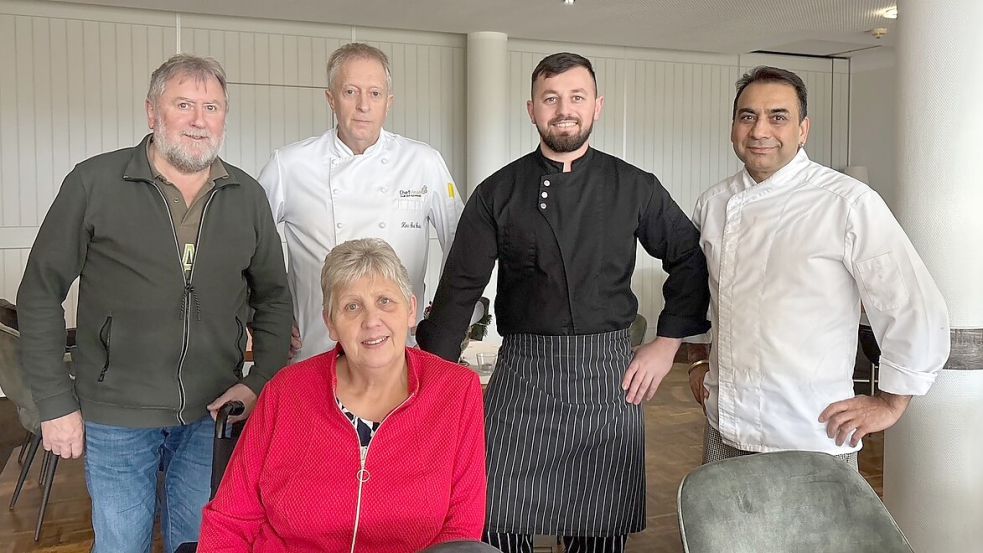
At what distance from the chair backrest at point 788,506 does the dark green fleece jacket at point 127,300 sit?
1.35 m

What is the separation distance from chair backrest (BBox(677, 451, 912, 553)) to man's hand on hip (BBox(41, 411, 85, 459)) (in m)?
1.58

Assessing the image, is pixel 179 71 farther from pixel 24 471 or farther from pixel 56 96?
pixel 56 96

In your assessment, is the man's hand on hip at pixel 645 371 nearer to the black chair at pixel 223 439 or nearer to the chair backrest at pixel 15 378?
the black chair at pixel 223 439

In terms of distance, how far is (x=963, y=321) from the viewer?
3.00 meters

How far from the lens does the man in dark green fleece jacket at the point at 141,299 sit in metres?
2.30

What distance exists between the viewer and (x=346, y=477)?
6.57 ft

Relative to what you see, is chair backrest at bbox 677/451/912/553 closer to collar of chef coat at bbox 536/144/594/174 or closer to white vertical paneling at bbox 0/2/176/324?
Result: collar of chef coat at bbox 536/144/594/174

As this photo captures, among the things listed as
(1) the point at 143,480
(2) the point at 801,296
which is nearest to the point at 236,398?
(1) the point at 143,480

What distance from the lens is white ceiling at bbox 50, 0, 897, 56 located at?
6.95m

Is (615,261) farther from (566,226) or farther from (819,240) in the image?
(819,240)

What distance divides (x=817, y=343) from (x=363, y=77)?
1517mm

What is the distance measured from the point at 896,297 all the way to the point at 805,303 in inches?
8.8

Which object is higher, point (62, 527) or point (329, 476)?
point (329, 476)

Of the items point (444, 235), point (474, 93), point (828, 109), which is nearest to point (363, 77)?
point (444, 235)
